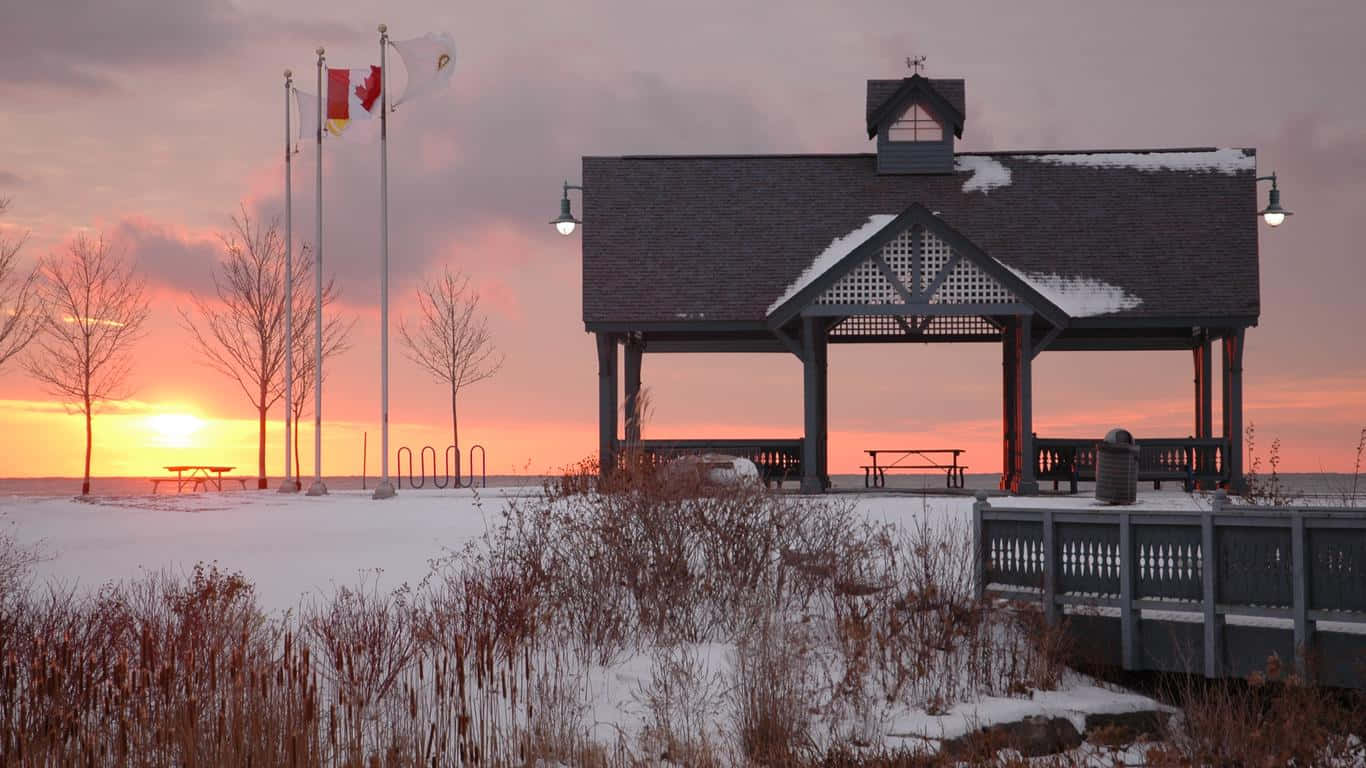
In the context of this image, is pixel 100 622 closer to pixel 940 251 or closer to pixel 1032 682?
pixel 1032 682

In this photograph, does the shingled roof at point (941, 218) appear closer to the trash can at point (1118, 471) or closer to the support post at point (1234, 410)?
the support post at point (1234, 410)

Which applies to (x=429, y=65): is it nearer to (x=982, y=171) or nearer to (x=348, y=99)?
(x=348, y=99)

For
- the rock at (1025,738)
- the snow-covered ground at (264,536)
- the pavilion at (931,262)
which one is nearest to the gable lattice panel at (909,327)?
the pavilion at (931,262)

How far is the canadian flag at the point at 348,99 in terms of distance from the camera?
2670 cm

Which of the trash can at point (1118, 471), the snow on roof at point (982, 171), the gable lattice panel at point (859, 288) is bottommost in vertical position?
the trash can at point (1118, 471)

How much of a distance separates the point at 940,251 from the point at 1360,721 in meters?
13.9

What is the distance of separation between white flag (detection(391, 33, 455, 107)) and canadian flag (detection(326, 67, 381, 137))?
4.33 ft

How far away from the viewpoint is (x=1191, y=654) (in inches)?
544

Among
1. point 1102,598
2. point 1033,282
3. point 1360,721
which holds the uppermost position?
point 1033,282

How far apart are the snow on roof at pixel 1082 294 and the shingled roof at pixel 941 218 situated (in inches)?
5.8

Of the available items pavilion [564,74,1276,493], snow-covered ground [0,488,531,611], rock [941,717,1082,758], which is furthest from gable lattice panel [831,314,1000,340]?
rock [941,717,1082,758]

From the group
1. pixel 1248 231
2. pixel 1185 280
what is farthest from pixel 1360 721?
pixel 1248 231

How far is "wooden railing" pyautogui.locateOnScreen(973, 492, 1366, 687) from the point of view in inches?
516

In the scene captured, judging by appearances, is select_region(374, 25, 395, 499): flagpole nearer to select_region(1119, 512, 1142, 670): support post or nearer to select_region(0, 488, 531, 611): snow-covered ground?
select_region(0, 488, 531, 611): snow-covered ground
